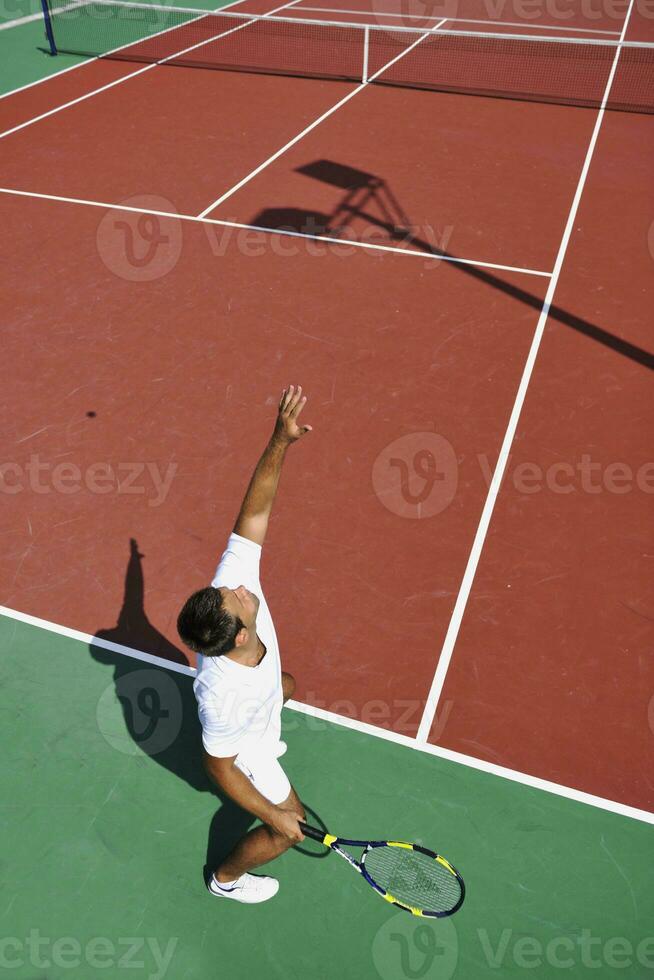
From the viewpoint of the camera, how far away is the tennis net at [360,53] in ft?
54.3

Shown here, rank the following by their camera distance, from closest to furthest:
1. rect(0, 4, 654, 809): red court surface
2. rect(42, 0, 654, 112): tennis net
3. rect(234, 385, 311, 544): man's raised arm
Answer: rect(234, 385, 311, 544): man's raised arm
rect(0, 4, 654, 809): red court surface
rect(42, 0, 654, 112): tennis net

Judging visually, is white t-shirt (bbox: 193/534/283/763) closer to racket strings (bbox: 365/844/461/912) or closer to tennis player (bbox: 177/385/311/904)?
tennis player (bbox: 177/385/311/904)

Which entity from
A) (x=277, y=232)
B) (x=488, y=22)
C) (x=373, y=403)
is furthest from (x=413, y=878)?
(x=488, y=22)

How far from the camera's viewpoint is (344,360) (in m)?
8.91

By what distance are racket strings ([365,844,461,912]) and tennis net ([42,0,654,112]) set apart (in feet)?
50.5

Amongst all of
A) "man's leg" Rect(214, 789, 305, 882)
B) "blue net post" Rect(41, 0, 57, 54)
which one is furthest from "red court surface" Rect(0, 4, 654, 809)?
"blue net post" Rect(41, 0, 57, 54)

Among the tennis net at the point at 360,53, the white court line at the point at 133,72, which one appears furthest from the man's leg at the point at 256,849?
the tennis net at the point at 360,53

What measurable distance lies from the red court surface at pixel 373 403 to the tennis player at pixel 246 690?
4.55 feet

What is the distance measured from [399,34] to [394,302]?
13755mm

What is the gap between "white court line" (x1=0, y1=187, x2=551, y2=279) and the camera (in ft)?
34.4

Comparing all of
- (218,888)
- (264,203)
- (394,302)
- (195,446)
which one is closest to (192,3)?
(264,203)

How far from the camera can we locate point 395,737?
214 inches

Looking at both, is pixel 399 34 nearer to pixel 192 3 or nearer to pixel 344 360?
pixel 192 3

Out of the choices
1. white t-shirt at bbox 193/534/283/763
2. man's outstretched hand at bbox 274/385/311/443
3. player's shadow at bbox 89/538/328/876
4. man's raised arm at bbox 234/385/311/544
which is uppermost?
man's outstretched hand at bbox 274/385/311/443
